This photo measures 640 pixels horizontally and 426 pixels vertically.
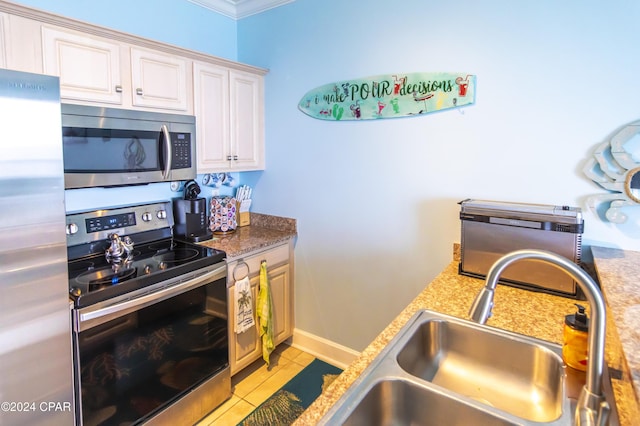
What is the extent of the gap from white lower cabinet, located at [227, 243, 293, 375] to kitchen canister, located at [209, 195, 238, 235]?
0.38 m

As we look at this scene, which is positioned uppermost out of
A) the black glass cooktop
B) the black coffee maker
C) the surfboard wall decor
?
the surfboard wall decor

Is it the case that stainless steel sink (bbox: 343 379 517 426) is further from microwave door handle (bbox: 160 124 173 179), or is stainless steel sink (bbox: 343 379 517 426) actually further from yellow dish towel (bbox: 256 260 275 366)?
microwave door handle (bbox: 160 124 173 179)

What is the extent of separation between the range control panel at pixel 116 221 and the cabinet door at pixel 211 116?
15.4 inches

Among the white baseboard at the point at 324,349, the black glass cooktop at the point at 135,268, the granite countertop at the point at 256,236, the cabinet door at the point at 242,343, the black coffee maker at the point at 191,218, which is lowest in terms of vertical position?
the white baseboard at the point at 324,349

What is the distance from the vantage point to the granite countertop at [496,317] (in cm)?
90

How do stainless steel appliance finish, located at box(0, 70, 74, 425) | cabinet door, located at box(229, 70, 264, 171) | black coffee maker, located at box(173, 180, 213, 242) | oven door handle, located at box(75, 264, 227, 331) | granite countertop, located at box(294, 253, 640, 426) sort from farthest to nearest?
cabinet door, located at box(229, 70, 264, 171) → black coffee maker, located at box(173, 180, 213, 242) → oven door handle, located at box(75, 264, 227, 331) → stainless steel appliance finish, located at box(0, 70, 74, 425) → granite countertop, located at box(294, 253, 640, 426)

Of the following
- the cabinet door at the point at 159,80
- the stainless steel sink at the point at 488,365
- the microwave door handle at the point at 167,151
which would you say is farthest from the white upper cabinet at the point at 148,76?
the stainless steel sink at the point at 488,365

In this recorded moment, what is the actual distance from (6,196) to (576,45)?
2384 mm

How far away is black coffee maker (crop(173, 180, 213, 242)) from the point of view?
7.99 feet

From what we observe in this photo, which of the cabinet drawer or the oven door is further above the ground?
the cabinet drawer

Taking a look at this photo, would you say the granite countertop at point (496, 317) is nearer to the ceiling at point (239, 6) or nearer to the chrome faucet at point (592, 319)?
the chrome faucet at point (592, 319)

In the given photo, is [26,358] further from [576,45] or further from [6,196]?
[576,45]

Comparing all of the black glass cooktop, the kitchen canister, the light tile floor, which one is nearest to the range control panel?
the black glass cooktop

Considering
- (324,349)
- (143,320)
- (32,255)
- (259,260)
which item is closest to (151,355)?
(143,320)
